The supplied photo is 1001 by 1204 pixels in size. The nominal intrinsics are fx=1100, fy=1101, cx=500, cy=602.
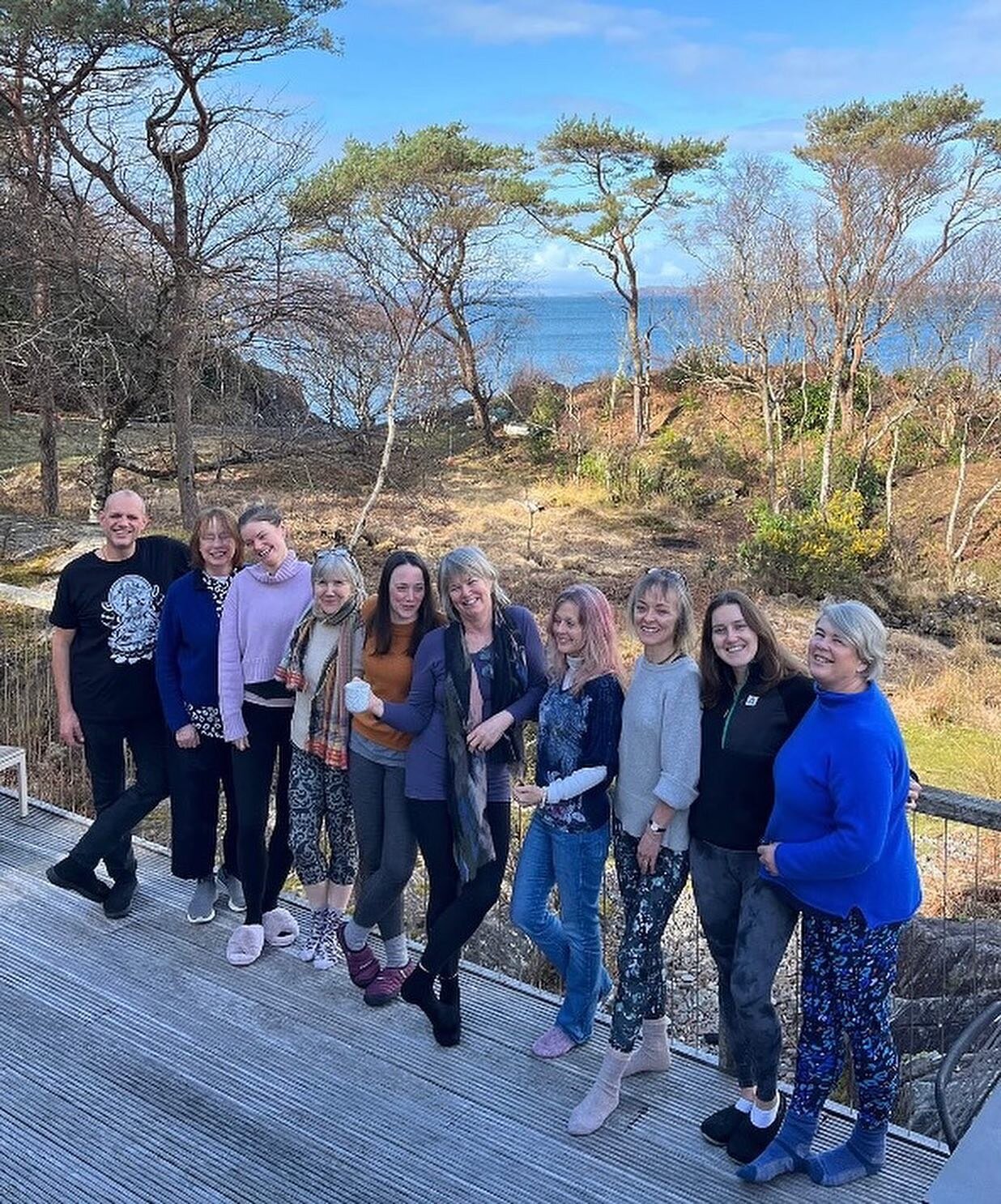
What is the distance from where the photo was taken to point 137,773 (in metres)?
3.74

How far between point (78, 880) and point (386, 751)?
1391 mm

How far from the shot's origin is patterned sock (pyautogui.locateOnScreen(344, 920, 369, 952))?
3.35 m

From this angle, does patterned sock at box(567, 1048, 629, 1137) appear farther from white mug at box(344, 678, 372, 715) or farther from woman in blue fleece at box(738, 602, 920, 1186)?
white mug at box(344, 678, 372, 715)

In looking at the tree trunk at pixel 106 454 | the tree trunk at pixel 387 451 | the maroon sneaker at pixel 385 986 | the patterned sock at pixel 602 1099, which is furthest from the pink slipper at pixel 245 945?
the tree trunk at pixel 387 451

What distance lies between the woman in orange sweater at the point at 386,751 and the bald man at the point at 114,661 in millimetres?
873

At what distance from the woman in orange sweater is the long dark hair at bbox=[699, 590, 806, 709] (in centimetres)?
84

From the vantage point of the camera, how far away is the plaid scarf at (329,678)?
321cm

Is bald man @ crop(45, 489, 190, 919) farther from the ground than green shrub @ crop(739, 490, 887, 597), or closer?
farther from the ground

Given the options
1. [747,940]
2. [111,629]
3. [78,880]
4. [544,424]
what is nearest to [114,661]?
[111,629]

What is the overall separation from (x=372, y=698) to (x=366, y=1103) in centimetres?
105

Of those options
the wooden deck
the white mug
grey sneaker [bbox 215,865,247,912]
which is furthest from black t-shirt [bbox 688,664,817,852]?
grey sneaker [bbox 215,865,247,912]

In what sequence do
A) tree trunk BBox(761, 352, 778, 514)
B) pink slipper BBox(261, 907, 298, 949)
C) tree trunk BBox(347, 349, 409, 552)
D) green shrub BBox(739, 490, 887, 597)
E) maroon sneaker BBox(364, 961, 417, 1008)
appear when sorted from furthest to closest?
tree trunk BBox(761, 352, 778, 514)
tree trunk BBox(347, 349, 409, 552)
green shrub BBox(739, 490, 887, 597)
pink slipper BBox(261, 907, 298, 949)
maroon sneaker BBox(364, 961, 417, 1008)

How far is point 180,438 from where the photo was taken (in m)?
12.6

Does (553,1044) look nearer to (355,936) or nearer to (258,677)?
(355,936)
